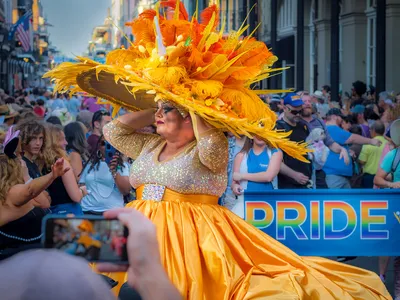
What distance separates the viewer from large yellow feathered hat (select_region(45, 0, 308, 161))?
5059 millimetres

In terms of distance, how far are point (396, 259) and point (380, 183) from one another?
879mm

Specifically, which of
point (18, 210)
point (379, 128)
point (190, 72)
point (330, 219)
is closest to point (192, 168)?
point (190, 72)

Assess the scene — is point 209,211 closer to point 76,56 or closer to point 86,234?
point 76,56

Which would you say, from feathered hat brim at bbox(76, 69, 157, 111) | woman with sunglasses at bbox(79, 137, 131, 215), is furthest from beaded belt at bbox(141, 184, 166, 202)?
woman with sunglasses at bbox(79, 137, 131, 215)

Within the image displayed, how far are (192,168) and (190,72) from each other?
548 millimetres

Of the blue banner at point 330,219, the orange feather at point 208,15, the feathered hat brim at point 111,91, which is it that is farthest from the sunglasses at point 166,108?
the blue banner at point 330,219

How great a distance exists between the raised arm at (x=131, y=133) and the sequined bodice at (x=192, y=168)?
0.78 feet

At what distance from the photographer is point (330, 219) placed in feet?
23.5

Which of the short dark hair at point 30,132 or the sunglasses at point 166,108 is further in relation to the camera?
the short dark hair at point 30,132

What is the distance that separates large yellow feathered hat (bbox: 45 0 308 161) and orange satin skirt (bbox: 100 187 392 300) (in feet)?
1.68

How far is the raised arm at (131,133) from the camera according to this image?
561 cm

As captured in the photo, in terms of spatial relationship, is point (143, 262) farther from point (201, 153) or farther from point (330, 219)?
point (330, 219)

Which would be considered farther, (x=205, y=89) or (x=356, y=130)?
(x=356, y=130)

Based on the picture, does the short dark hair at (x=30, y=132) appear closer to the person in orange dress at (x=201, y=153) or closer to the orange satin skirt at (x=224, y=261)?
the person in orange dress at (x=201, y=153)
